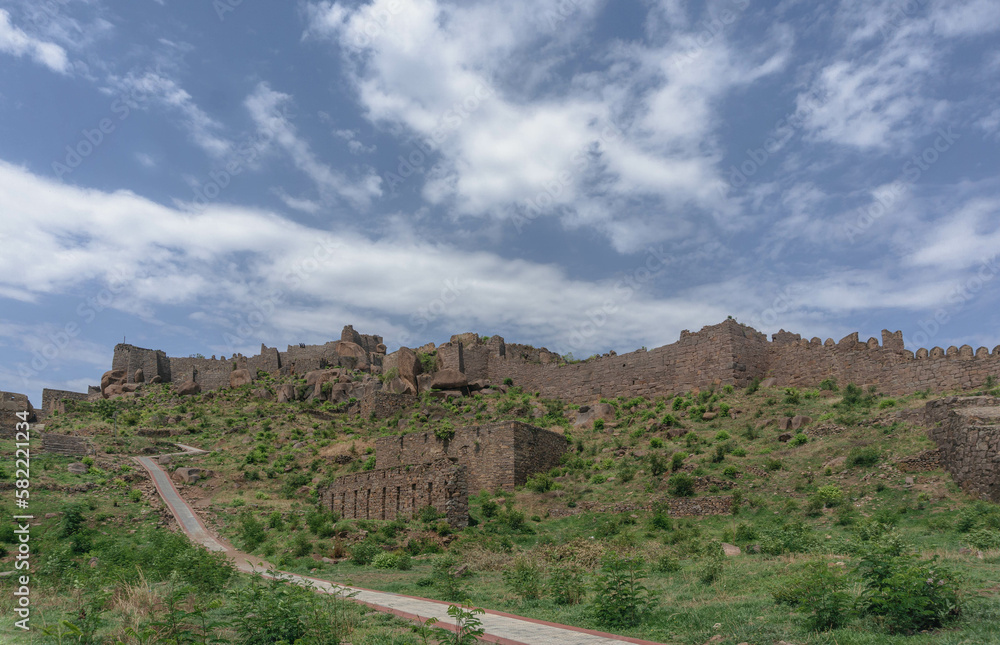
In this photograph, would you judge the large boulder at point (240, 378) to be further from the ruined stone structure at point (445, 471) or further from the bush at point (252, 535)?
the bush at point (252, 535)

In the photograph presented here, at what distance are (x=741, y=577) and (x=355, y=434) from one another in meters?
38.9

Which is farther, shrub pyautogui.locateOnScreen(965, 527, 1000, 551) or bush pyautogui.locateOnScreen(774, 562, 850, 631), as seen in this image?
shrub pyautogui.locateOnScreen(965, 527, 1000, 551)

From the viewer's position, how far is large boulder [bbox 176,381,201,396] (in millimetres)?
64500

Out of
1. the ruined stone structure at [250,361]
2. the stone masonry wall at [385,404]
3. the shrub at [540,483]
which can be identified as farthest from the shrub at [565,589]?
the ruined stone structure at [250,361]

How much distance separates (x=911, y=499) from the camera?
16.8 metres

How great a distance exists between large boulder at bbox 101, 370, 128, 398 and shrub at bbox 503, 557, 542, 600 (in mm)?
69474

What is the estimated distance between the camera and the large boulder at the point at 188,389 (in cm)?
6450

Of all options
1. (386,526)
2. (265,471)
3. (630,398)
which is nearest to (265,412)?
(265,471)

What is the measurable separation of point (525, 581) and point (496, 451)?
14.1 m

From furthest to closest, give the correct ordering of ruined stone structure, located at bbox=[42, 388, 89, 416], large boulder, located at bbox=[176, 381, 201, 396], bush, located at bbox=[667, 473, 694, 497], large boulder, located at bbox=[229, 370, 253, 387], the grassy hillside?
large boulder, located at bbox=[229, 370, 253, 387]
large boulder, located at bbox=[176, 381, 201, 396]
ruined stone structure, located at bbox=[42, 388, 89, 416]
bush, located at bbox=[667, 473, 694, 497]
the grassy hillside

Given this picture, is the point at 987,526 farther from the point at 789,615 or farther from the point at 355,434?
the point at 355,434

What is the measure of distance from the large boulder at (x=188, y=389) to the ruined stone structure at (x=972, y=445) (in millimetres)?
63939

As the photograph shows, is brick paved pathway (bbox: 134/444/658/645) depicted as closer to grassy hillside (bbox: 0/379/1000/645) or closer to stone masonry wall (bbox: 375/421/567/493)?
grassy hillside (bbox: 0/379/1000/645)

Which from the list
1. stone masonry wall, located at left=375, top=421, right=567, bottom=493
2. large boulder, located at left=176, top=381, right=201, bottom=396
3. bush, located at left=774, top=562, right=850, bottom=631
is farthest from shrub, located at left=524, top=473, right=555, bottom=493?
large boulder, located at left=176, top=381, right=201, bottom=396
